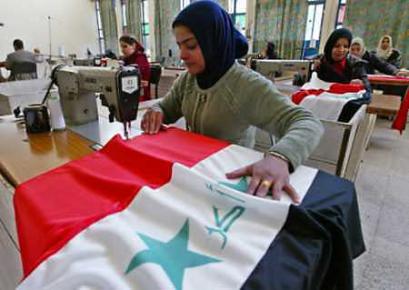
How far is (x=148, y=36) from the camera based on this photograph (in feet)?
25.1

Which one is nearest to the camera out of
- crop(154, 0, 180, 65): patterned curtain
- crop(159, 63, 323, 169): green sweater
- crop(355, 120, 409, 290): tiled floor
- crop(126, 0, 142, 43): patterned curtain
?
crop(159, 63, 323, 169): green sweater

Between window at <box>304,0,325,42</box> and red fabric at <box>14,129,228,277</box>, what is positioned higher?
window at <box>304,0,325,42</box>

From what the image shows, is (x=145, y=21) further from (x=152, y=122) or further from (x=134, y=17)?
(x=152, y=122)

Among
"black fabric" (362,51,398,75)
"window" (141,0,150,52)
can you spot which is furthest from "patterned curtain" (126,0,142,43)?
"black fabric" (362,51,398,75)

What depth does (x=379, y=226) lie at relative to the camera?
179 centimetres

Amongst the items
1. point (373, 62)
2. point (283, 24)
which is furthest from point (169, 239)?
point (283, 24)

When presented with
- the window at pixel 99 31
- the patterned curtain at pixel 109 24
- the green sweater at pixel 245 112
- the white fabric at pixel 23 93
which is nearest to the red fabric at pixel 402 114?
the green sweater at pixel 245 112

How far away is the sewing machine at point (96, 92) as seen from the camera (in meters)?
1.04

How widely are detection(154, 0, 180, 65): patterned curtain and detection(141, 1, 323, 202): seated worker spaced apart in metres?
5.87

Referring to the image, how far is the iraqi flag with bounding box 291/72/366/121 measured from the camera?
1567 mm

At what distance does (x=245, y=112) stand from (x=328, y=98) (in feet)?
3.05

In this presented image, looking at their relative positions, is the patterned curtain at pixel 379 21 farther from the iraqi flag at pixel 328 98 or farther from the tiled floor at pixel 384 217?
the iraqi flag at pixel 328 98

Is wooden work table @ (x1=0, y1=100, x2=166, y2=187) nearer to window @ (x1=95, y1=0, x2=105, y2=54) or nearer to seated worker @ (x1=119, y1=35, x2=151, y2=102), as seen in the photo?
seated worker @ (x1=119, y1=35, x2=151, y2=102)

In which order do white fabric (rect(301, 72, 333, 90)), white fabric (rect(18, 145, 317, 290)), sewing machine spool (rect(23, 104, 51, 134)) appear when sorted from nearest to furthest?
white fabric (rect(18, 145, 317, 290)) < sewing machine spool (rect(23, 104, 51, 134)) < white fabric (rect(301, 72, 333, 90))
